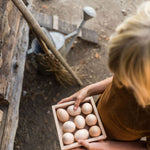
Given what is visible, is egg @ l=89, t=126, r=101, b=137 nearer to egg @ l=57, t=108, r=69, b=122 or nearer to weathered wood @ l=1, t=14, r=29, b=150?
egg @ l=57, t=108, r=69, b=122

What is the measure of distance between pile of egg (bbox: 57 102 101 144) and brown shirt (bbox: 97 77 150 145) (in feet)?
0.36

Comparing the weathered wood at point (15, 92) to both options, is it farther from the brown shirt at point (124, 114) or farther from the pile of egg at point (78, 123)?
the brown shirt at point (124, 114)

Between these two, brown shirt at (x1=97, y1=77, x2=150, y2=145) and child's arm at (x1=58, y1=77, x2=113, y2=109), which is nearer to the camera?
brown shirt at (x1=97, y1=77, x2=150, y2=145)

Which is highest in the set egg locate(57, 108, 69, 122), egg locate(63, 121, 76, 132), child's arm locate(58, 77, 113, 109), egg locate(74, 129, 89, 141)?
child's arm locate(58, 77, 113, 109)

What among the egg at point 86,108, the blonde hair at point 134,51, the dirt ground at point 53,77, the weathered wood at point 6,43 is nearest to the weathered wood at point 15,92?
the weathered wood at point 6,43

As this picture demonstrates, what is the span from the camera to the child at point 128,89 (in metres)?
0.60

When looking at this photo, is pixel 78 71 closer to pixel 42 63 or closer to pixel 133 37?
pixel 42 63

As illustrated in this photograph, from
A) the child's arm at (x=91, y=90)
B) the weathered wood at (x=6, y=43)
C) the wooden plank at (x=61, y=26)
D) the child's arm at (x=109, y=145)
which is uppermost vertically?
the wooden plank at (x=61, y=26)

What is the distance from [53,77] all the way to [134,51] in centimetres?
224

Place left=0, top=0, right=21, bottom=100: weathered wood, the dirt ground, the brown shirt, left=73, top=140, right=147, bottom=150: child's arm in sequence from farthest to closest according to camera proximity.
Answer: the dirt ground
left=0, top=0, right=21, bottom=100: weathered wood
left=73, top=140, right=147, bottom=150: child's arm
the brown shirt

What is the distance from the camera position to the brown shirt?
86 centimetres

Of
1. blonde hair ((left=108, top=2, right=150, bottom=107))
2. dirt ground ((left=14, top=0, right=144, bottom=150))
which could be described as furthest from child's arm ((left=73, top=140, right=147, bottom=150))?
dirt ground ((left=14, top=0, right=144, bottom=150))

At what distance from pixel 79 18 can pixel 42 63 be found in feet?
5.39

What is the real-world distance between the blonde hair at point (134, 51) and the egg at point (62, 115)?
2.17ft
